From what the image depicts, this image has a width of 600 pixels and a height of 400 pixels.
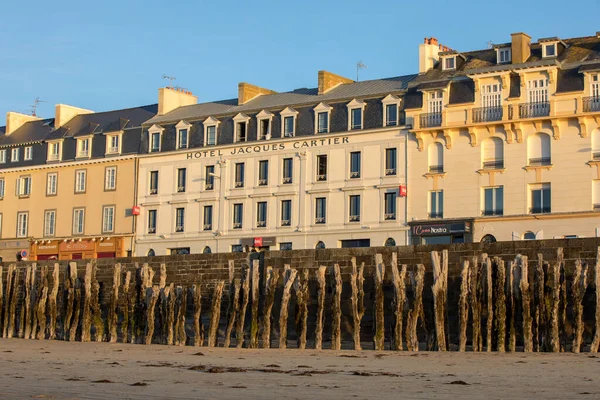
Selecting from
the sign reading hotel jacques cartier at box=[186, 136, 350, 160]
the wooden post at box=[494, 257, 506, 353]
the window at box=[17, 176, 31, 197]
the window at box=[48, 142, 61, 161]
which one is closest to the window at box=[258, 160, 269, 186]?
the sign reading hotel jacques cartier at box=[186, 136, 350, 160]

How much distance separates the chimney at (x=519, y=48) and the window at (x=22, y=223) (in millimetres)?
31143

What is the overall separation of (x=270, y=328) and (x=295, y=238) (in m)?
22.3

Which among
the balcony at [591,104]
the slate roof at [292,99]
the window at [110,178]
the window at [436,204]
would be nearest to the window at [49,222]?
the window at [110,178]

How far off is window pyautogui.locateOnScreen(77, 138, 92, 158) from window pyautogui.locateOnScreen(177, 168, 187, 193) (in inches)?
281

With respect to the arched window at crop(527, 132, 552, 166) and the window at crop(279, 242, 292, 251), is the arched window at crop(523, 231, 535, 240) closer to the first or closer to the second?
the arched window at crop(527, 132, 552, 166)

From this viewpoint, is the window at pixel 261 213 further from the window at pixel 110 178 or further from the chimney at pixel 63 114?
the chimney at pixel 63 114

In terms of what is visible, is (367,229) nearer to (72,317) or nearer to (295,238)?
(295,238)

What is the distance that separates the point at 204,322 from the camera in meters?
36.3

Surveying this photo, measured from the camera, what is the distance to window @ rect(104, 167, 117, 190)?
61.4 meters

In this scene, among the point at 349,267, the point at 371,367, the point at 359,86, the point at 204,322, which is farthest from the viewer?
the point at 359,86

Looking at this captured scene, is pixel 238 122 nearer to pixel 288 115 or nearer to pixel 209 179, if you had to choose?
pixel 288 115

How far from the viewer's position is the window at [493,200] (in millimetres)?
48781

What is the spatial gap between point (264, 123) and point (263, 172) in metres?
2.59

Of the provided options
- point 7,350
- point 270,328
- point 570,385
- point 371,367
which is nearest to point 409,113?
point 270,328
